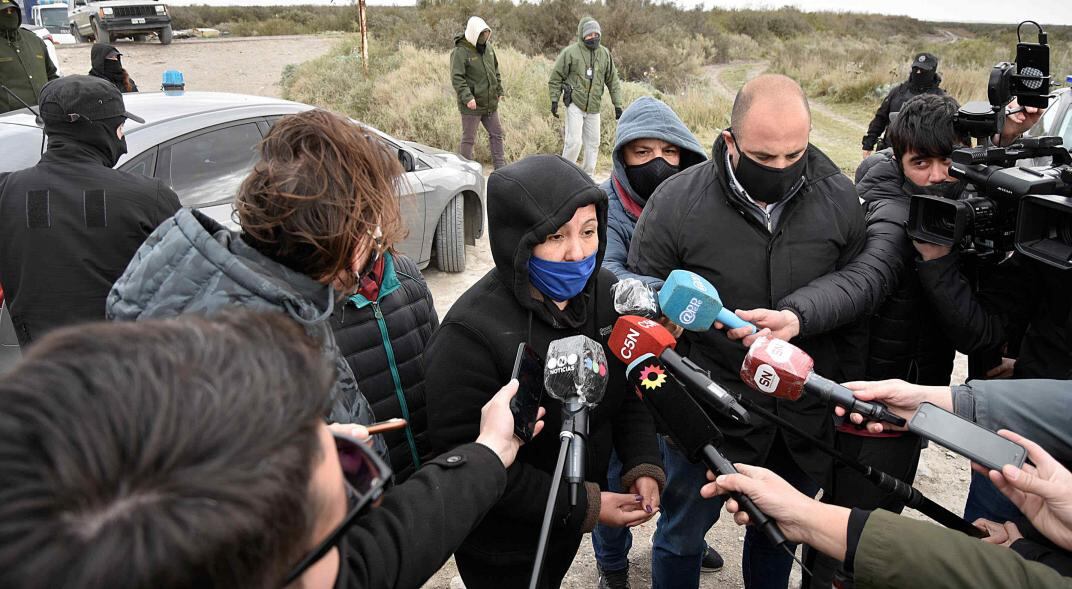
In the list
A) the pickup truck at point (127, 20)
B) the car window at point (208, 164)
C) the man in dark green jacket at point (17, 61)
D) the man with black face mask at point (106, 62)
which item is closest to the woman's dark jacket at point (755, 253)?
the car window at point (208, 164)

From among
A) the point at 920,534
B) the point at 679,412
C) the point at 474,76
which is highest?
the point at 474,76

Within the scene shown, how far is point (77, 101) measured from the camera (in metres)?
3.00

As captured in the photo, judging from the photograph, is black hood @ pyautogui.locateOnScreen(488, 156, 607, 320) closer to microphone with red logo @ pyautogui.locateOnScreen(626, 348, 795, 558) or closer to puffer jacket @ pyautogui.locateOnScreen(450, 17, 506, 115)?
microphone with red logo @ pyautogui.locateOnScreen(626, 348, 795, 558)

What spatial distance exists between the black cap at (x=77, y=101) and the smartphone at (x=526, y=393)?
7.81ft

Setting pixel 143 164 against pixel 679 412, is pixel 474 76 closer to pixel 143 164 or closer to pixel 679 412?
pixel 143 164

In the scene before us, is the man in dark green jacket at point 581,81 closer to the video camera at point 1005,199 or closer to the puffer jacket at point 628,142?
the puffer jacket at point 628,142

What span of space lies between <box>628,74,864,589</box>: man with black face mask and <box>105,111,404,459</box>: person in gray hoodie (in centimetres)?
115

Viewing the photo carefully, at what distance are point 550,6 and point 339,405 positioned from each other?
77.9 ft

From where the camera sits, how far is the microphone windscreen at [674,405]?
1729 millimetres

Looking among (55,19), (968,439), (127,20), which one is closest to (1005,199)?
(968,439)

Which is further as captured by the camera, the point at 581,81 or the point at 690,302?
the point at 581,81

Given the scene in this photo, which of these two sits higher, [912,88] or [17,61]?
[17,61]

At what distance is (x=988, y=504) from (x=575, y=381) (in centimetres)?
192

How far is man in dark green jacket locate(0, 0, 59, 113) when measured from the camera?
6.03 m
